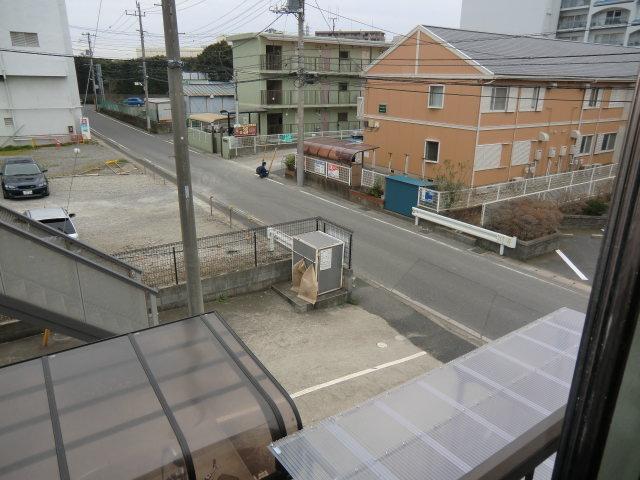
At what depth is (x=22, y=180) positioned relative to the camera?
1969 cm

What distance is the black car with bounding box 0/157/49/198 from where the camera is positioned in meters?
19.3

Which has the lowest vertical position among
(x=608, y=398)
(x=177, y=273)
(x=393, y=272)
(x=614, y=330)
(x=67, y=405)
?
(x=393, y=272)

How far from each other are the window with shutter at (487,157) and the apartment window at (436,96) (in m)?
2.85

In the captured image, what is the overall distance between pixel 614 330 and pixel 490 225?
16888 mm

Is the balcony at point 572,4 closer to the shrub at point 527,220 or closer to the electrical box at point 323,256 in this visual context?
the shrub at point 527,220

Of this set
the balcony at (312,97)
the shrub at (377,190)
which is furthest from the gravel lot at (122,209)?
the balcony at (312,97)

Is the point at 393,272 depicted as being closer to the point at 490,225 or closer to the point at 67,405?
the point at 490,225

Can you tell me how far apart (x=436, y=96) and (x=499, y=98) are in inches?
111

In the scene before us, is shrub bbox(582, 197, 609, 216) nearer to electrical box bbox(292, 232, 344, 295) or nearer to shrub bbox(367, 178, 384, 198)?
shrub bbox(367, 178, 384, 198)

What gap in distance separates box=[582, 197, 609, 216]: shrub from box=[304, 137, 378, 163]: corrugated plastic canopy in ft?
30.8

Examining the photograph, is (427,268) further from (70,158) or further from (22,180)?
(70,158)

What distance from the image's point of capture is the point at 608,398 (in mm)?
849

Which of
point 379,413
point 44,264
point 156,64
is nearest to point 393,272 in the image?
point 44,264

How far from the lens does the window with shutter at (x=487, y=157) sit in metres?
20.7
